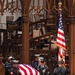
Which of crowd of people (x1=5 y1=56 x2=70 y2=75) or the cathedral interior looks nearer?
crowd of people (x1=5 y1=56 x2=70 y2=75)

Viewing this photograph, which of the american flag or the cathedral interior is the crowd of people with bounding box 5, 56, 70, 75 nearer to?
the american flag

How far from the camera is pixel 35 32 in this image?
1966 cm

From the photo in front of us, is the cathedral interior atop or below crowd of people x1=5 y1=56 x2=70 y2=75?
atop

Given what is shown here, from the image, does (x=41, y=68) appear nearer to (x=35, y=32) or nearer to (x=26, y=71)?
(x=26, y=71)

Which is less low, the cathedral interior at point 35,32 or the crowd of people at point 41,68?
the cathedral interior at point 35,32

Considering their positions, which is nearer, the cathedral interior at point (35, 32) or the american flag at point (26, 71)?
the american flag at point (26, 71)

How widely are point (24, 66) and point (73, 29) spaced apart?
11.0ft

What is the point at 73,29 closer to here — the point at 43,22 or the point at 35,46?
the point at 35,46

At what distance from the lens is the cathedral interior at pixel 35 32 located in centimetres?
1402

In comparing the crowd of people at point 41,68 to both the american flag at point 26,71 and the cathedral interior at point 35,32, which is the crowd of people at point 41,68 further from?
the cathedral interior at point 35,32

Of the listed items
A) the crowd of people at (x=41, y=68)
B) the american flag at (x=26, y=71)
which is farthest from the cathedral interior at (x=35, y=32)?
the american flag at (x=26, y=71)

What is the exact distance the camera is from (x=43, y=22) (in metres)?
21.2

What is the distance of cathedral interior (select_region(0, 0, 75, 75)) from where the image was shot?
1402 cm

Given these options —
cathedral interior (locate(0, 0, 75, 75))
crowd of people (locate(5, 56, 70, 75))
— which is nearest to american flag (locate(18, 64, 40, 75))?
crowd of people (locate(5, 56, 70, 75))
